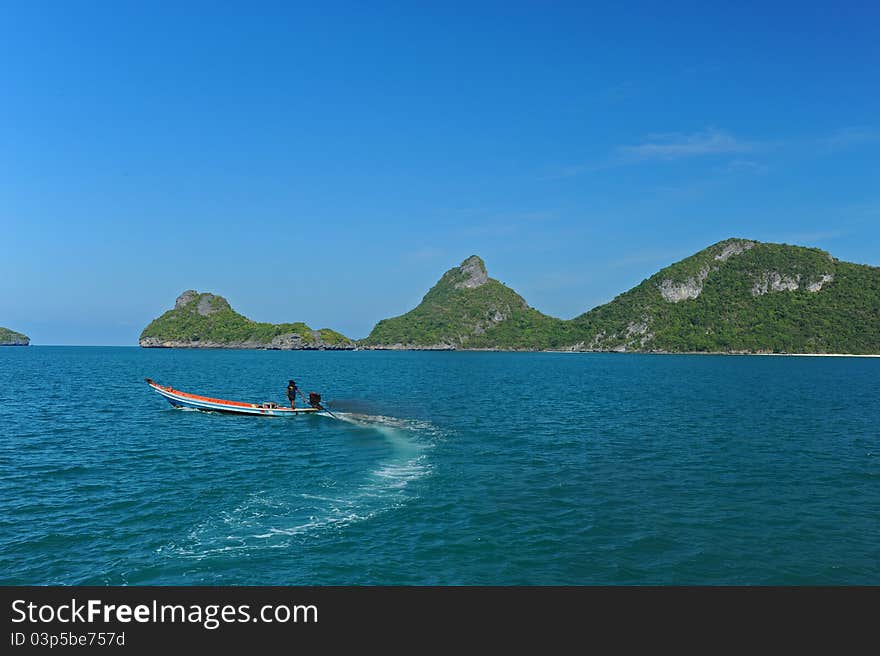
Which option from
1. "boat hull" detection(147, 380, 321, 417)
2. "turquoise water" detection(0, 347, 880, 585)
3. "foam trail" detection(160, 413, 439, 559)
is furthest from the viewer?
"boat hull" detection(147, 380, 321, 417)

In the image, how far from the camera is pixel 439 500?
25.2 metres

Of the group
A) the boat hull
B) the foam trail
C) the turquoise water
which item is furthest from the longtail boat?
the foam trail

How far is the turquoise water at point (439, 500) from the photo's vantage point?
683 inches

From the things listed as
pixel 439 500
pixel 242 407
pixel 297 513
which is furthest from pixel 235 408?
pixel 439 500

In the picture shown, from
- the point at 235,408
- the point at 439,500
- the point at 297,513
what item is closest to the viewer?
the point at 297,513

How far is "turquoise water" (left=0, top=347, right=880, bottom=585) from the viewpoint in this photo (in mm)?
17344

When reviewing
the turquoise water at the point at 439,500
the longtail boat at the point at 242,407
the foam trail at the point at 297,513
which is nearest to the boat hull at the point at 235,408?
the longtail boat at the point at 242,407

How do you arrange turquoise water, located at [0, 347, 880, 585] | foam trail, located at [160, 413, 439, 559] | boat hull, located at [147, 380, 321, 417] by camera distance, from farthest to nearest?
boat hull, located at [147, 380, 321, 417], foam trail, located at [160, 413, 439, 559], turquoise water, located at [0, 347, 880, 585]

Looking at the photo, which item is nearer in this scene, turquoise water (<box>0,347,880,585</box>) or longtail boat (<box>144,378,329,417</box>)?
turquoise water (<box>0,347,880,585</box>)

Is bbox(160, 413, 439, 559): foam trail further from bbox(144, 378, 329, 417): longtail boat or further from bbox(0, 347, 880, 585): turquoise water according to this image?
bbox(144, 378, 329, 417): longtail boat

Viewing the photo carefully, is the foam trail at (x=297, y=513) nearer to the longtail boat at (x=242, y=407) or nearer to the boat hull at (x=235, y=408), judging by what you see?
the longtail boat at (x=242, y=407)

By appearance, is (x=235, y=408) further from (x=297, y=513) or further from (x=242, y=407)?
(x=297, y=513)
